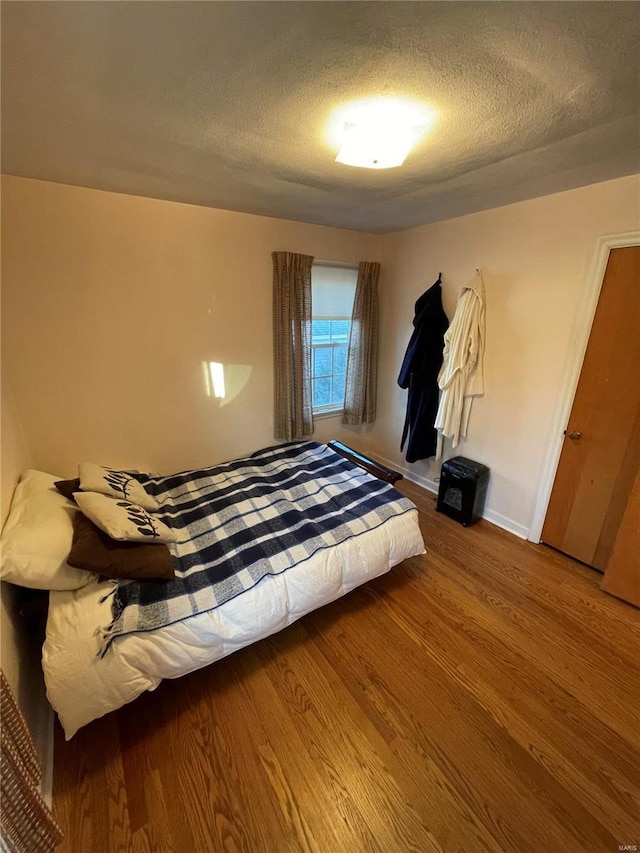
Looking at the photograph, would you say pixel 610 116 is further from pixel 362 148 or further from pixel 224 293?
pixel 224 293

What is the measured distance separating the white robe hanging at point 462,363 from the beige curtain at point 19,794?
2.74 meters

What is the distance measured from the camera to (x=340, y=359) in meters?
3.36

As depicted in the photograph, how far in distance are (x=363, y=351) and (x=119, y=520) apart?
255cm

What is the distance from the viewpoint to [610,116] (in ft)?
3.99

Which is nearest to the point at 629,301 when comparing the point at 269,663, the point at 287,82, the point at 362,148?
the point at 362,148

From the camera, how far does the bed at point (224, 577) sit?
1206mm

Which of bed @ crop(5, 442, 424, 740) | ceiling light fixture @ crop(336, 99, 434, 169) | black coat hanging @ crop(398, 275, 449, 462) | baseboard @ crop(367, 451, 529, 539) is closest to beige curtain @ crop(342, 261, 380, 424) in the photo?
black coat hanging @ crop(398, 275, 449, 462)

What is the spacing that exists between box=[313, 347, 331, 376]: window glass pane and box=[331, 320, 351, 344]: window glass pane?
13 cm

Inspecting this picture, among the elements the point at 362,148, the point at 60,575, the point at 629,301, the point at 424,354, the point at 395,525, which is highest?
the point at 362,148

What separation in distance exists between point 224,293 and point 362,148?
4.91ft

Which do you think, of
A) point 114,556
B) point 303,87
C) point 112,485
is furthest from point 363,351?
point 114,556

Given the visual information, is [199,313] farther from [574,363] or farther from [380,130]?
[574,363]

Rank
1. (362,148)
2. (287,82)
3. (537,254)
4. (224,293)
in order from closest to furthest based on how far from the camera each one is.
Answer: (287,82) → (362,148) → (537,254) → (224,293)

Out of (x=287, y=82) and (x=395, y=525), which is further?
(x=395, y=525)
